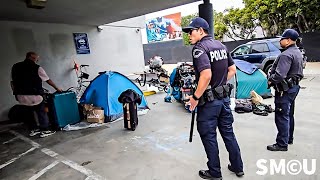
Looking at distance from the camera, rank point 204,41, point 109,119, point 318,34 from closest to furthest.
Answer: point 204,41 < point 109,119 < point 318,34

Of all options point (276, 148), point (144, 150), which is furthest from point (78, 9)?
point (276, 148)

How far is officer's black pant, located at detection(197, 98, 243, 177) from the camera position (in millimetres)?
2439

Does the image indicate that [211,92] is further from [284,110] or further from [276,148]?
[276,148]

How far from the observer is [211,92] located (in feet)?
7.88

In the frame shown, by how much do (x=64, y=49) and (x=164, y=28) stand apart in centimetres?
2309

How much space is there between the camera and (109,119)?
5332 millimetres

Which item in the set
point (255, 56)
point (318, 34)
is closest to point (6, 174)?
point (255, 56)

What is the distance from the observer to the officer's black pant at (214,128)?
2.44 metres

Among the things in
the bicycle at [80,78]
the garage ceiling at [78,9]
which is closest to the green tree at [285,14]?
the garage ceiling at [78,9]

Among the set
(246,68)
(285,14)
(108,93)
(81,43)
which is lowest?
(108,93)

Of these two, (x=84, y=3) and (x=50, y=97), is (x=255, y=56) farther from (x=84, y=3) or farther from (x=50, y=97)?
(x=50, y=97)

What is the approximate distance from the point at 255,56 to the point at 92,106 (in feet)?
23.7

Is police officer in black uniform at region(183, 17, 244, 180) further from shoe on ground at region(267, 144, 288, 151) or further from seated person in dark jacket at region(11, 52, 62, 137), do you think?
seated person in dark jacket at region(11, 52, 62, 137)

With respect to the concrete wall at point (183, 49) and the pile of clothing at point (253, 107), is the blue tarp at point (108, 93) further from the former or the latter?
the concrete wall at point (183, 49)
